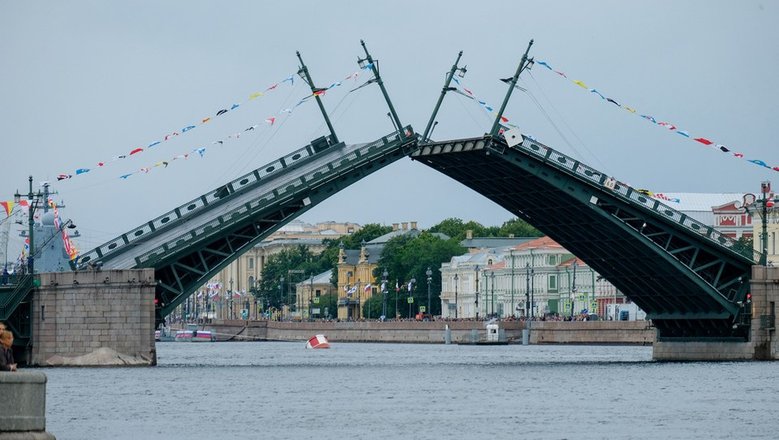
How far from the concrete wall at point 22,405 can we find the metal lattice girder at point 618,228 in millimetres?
23662

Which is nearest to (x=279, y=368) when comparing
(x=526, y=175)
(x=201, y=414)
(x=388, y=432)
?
(x=526, y=175)

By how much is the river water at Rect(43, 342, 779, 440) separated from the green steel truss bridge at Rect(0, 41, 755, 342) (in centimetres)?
198

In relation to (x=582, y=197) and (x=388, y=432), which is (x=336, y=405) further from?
(x=582, y=197)

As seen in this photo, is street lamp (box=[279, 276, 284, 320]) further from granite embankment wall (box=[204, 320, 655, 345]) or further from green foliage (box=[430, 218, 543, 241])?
granite embankment wall (box=[204, 320, 655, 345])

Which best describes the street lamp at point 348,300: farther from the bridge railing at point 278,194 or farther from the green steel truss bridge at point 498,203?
the bridge railing at point 278,194

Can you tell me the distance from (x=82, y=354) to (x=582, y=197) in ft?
36.7

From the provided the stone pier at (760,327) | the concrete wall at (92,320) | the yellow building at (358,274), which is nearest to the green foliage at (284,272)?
the yellow building at (358,274)

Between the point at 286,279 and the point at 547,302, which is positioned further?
the point at 286,279

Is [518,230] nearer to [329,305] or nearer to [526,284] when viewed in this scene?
[329,305]

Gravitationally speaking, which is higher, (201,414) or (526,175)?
A: (526,175)

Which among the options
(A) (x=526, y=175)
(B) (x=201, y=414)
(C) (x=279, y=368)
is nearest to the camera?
(B) (x=201, y=414)

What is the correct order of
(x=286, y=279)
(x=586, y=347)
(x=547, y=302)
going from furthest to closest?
(x=286, y=279), (x=547, y=302), (x=586, y=347)

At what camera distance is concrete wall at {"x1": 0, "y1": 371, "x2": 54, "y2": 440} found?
16781mm

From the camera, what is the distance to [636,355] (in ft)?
187
